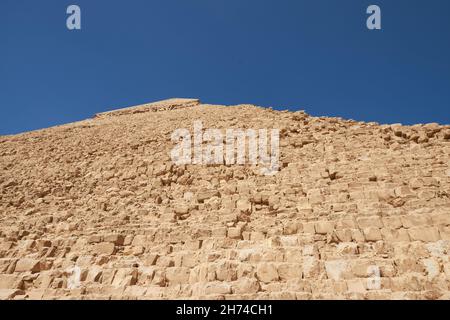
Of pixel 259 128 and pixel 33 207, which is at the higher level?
pixel 259 128

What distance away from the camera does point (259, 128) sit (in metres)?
11.4

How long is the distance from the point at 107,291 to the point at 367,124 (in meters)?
8.64
